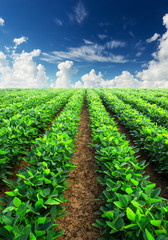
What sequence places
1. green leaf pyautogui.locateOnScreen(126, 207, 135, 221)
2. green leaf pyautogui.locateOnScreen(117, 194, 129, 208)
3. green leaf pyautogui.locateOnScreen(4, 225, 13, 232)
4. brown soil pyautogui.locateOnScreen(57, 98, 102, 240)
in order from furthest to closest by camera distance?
1. brown soil pyautogui.locateOnScreen(57, 98, 102, 240)
2. green leaf pyautogui.locateOnScreen(117, 194, 129, 208)
3. green leaf pyautogui.locateOnScreen(126, 207, 135, 221)
4. green leaf pyautogui.locateOnScreen(4, 225, 13, 232)

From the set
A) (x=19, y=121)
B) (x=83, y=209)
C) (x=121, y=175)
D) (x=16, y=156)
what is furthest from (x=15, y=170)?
(x=121, y=175)

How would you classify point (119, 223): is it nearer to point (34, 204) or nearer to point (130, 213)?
point (130, 213)

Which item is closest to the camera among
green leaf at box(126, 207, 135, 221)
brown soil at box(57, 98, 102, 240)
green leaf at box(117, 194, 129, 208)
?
green leaf at box(126, 207, 135, 221)

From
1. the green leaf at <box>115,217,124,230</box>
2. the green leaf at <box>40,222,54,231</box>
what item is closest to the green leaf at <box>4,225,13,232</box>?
the green leaf at <box>40,222,54,231</box>

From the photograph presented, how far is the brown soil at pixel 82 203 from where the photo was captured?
7.45ft

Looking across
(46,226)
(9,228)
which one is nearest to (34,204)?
(46,226)

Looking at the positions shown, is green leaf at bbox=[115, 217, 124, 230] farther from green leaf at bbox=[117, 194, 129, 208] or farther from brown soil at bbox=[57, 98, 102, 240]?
brown soil at bbox=[57, 98, 102, 240]

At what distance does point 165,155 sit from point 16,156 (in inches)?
188

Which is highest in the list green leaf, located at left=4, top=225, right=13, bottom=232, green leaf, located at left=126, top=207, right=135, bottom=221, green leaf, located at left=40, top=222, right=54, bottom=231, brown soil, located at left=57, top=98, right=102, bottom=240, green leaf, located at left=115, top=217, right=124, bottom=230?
green leaf, located at left=126, top=207, right=135, bottom=221

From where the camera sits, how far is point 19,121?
4.51 meters

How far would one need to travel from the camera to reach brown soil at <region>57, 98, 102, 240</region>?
2270mm

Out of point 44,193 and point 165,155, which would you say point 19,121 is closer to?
point 44,193

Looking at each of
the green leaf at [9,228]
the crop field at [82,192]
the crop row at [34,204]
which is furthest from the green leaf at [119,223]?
the green leaf at [9,228]

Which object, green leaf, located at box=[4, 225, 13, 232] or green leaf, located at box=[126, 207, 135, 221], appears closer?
green leaf, located at box=[4, 225, 13, 232]
